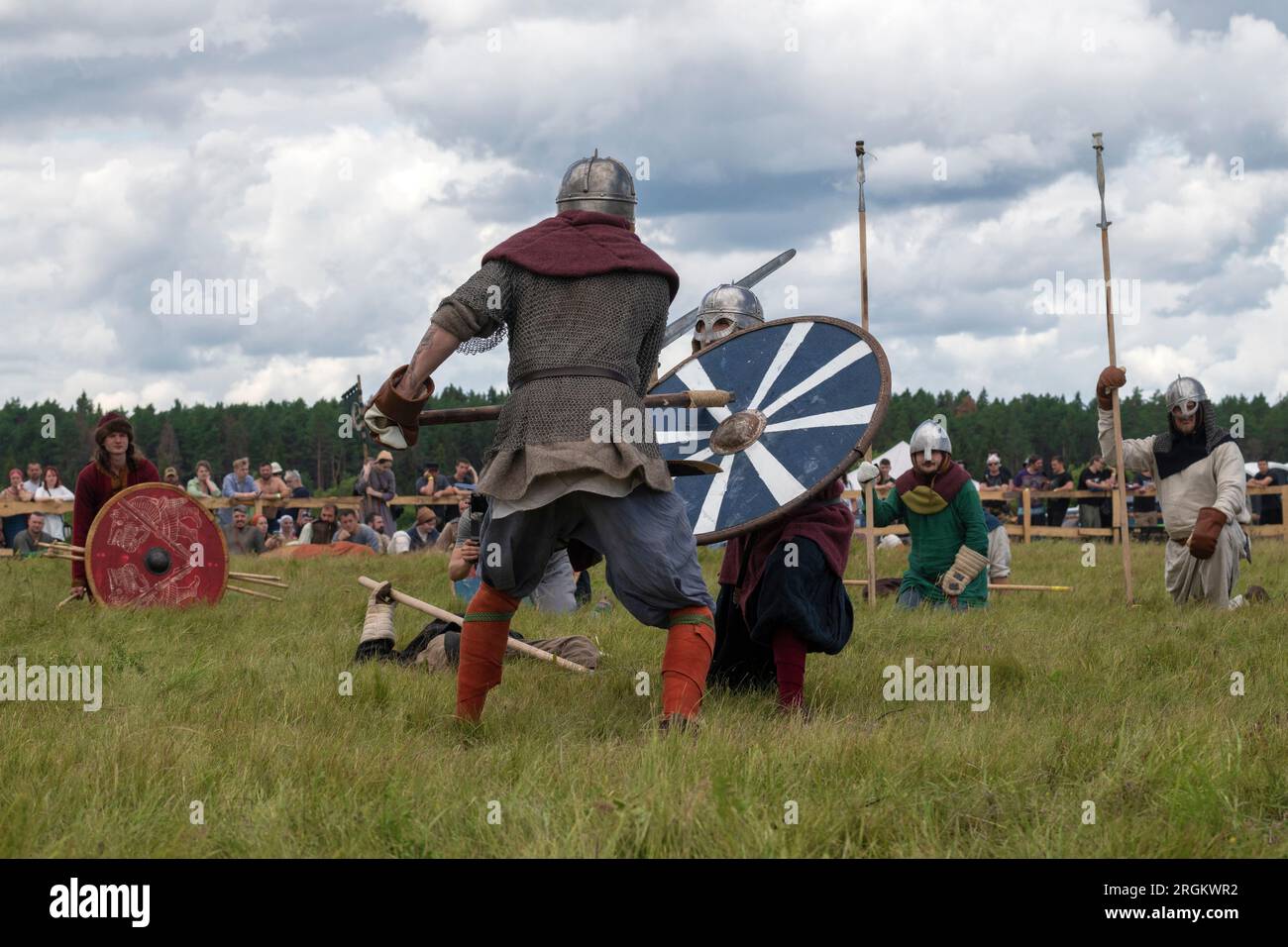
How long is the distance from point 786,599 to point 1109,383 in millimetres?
4752

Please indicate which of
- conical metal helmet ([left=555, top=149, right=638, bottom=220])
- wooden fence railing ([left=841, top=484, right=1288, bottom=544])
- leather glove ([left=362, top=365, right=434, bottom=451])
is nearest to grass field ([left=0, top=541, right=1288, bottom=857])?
leather glove ([left=362, top=365, right=434, bottom=451])

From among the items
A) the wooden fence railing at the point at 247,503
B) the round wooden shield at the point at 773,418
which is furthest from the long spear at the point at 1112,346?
the wooden fence railing at the point at 247,503

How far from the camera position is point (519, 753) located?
370cm

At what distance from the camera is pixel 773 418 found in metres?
5.09

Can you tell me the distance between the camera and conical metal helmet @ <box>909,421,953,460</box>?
28.0 feet

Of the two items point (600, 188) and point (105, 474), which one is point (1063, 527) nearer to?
point (105, 474)

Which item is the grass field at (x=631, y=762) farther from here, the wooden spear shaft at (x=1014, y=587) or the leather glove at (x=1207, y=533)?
the wooden spear shaft at (x=1014, y=587)

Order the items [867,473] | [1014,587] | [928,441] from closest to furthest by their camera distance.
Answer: [867,473] < [928,441] < [1014,587]

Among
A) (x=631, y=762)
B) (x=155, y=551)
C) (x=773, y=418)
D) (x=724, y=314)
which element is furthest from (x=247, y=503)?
(x=631, y=762)

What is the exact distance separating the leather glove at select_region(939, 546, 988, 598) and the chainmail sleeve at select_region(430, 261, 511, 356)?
16.3ft

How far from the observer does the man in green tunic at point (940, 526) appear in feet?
27.6

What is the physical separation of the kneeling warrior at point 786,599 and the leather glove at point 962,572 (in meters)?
3.31

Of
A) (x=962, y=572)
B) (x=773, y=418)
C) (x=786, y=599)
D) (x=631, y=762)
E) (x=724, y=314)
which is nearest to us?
(x=631, y=762)
